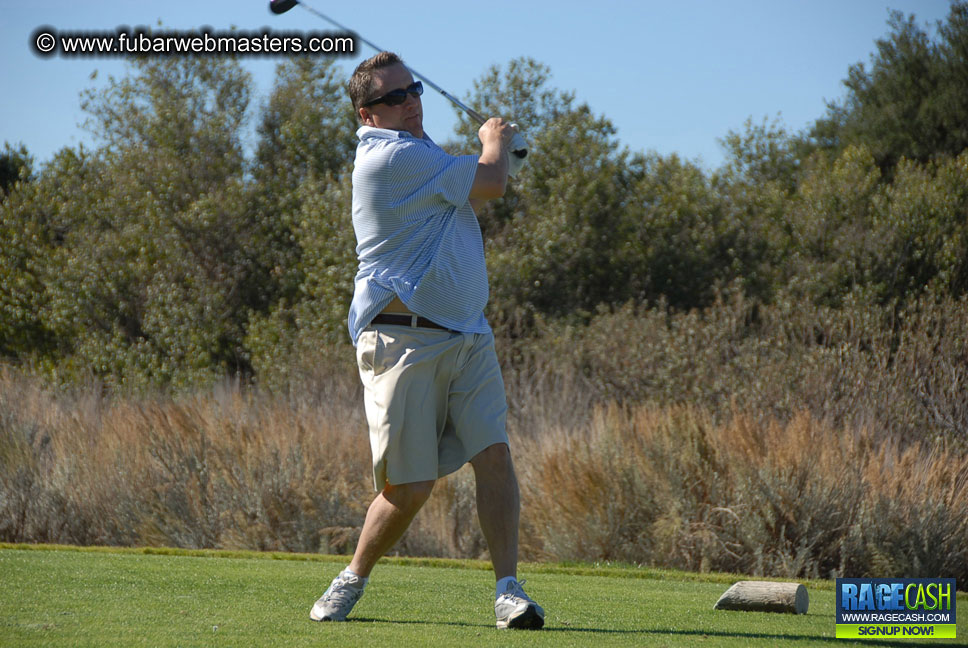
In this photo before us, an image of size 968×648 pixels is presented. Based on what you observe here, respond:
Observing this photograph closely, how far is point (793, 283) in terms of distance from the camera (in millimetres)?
21906

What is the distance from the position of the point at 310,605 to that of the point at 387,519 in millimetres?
558

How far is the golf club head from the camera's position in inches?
215

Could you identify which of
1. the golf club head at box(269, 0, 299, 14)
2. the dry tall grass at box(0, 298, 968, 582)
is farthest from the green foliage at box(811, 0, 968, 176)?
the golf club head at box(269, 0, 299, 14)

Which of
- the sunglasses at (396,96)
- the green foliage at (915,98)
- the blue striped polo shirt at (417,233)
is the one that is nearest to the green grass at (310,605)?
the blue striped polo shirt at (417,233)

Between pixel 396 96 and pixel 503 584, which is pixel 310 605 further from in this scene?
pixel 396 96

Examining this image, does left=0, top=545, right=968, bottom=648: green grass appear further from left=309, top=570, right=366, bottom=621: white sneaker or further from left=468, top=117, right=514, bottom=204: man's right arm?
left=468, top=117, right=514, bottom=204: man's right arm

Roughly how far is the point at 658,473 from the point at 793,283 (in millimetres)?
14436

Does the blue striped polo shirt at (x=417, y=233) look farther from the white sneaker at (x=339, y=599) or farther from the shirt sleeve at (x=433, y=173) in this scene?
the white sneaker at (x=339, y=599)

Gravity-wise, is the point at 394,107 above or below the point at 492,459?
above

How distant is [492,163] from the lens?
3902 millimetres

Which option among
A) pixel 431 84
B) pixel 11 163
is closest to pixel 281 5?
pixel 431 84

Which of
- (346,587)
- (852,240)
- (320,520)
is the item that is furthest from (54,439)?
(852,240)

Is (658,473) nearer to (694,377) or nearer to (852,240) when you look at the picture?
(694,377)

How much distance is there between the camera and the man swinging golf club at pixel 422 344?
12.5 ft
